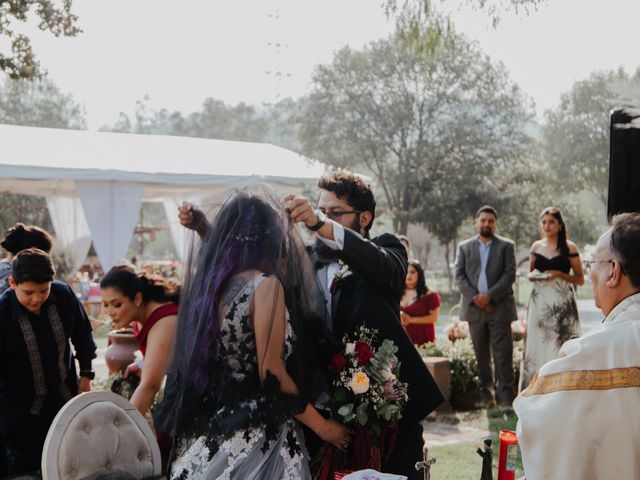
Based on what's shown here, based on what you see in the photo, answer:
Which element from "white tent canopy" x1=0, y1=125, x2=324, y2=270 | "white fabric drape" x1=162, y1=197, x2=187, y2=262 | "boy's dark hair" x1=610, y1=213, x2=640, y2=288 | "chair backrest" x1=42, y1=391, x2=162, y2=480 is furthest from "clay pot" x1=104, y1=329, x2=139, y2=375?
"white fabric drape" x1=162, y1=197, x2=187, y2=262

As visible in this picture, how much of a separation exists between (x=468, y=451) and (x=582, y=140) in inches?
1428

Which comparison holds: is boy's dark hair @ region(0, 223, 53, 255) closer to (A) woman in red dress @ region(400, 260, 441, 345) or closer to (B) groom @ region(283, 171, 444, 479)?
(B) groom @ region(283, 171, 444, 479)

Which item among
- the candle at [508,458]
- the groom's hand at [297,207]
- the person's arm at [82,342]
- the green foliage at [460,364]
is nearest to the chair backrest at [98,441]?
the groom's hand at [297,207]

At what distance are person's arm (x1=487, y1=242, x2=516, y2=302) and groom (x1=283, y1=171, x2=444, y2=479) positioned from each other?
539cm

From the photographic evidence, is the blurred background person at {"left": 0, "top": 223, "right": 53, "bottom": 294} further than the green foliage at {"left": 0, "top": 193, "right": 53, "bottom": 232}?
No

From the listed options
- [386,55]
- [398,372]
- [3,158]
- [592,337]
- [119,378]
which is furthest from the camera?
[386,55]

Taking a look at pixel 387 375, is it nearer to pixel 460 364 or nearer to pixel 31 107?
pixel 460 364

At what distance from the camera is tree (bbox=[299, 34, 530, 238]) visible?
93.8ft

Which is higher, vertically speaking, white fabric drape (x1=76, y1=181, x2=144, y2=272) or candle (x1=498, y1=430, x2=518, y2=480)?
white fabric drape (x1=76, y1=181, x2=144, y2=272)

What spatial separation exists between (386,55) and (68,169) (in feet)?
57.1

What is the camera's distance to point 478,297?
8977mm

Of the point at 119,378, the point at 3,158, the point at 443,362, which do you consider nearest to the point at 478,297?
the point at 443,362

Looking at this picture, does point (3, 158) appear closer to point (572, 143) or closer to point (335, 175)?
point (335, 175)

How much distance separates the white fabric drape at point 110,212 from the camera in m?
13.4
